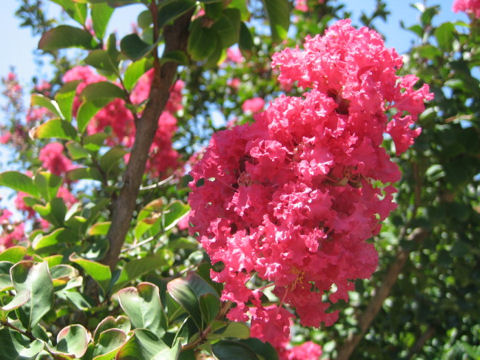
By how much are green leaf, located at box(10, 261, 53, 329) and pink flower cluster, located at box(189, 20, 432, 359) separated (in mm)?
285

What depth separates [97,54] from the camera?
1.27 m

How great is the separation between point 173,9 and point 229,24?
205 millimetres

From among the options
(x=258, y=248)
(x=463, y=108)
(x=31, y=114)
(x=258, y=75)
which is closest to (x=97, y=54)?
(x=258, y=248)

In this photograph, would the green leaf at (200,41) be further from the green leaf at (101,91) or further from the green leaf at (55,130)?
the green leaf at (55,130)

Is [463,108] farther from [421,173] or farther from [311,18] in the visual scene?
[311,18]

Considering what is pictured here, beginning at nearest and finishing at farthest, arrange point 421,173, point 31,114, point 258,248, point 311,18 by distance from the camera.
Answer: point 258,248
point 421,173
point 311,18
point 31,114

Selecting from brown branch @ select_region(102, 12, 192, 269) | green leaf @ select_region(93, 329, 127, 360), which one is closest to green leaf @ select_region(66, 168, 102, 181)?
brown branch @ select_region(102, 12, 192, 269)

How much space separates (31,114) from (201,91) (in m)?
1.35

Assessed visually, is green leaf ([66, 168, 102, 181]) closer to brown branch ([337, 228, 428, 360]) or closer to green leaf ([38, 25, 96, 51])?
green leaf ([38, 25, 96, 51])

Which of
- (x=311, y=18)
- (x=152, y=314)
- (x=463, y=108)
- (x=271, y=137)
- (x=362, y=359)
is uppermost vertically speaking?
(x=311, y=18)

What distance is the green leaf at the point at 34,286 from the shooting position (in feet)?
2.63

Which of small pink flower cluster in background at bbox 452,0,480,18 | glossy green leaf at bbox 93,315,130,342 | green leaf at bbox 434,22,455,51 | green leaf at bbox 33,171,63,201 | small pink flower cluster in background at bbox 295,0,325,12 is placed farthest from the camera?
small pink flower cluster in background at bbox 295,0,325,12

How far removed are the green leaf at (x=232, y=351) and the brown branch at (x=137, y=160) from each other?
0.55 metres

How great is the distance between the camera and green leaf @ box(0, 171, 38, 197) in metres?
1.31
